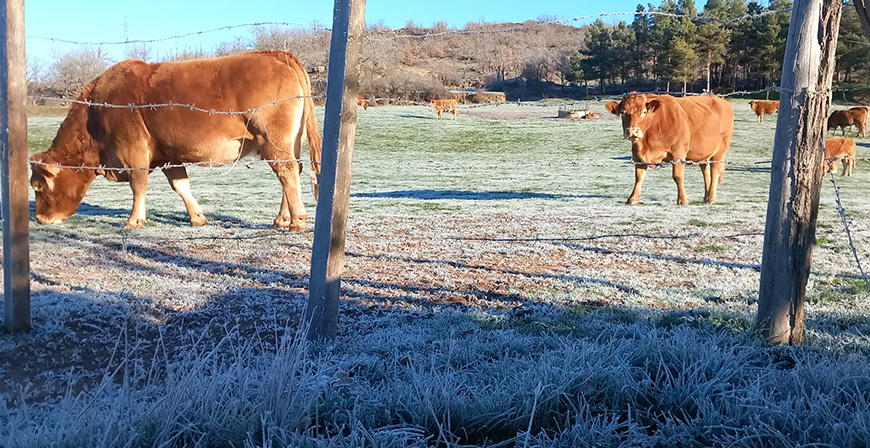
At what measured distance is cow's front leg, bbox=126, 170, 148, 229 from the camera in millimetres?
9078

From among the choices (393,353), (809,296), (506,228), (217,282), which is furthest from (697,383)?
(506,228)

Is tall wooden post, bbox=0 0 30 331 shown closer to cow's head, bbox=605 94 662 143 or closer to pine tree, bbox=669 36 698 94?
cow's head, bbox=605 94 662 143

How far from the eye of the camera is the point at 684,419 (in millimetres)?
2945

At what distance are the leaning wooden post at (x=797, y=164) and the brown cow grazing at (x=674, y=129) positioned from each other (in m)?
8.01

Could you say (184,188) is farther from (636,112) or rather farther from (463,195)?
(636,112)

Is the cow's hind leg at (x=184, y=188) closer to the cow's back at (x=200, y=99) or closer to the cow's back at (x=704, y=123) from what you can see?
the cow's back at (x=200, y=99)

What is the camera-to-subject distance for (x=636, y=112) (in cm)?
1166

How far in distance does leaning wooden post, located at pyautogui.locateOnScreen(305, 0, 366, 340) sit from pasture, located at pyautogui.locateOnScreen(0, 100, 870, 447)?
0.33 m

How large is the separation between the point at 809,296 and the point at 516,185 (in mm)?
13023

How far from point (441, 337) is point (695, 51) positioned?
49.0m

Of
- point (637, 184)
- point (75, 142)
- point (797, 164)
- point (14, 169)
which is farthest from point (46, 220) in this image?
point (637, 184)

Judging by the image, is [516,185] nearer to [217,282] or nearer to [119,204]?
[119,204]

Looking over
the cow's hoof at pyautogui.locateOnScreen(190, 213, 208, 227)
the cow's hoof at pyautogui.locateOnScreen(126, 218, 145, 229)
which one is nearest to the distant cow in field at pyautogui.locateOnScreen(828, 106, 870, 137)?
the cow's hoof at pyautogui.locateOnScreen(190, 213, 208, 227)

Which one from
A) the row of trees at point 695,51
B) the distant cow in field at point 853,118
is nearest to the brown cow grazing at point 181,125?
the row of trees at point 695,51
